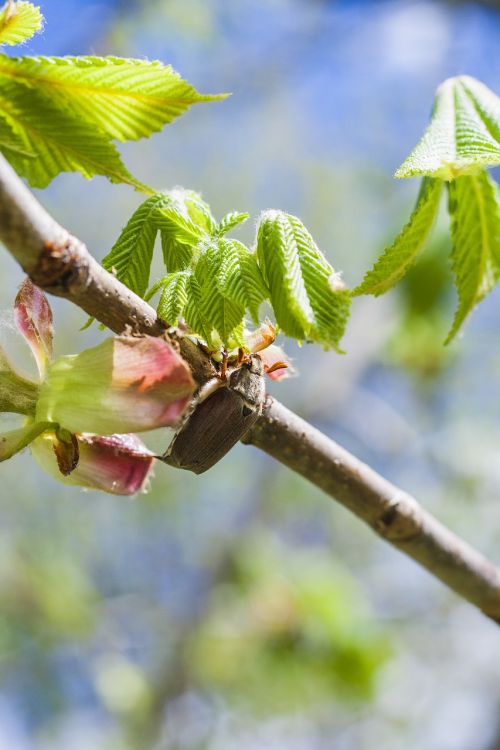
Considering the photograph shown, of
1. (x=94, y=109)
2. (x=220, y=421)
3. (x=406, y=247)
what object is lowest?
(x=220, y=421)

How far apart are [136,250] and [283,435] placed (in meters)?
0.21

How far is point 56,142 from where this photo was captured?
2.06 feet

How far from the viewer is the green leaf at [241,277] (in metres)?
0.59

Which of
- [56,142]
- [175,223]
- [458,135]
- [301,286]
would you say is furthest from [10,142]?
[458,135]

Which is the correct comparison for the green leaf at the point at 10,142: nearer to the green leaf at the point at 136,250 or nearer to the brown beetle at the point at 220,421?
the green leaf at the point at 136,250

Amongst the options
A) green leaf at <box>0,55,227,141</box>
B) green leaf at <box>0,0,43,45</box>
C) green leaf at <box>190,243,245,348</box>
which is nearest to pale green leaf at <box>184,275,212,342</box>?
green leaf at <box>190,243,245,348</box>

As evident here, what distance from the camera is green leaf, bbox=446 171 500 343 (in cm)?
69

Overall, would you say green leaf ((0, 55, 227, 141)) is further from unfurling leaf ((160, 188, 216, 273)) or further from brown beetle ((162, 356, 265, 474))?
brown beetle ((162, 356, 265, 474))

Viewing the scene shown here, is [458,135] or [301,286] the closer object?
[301,286]

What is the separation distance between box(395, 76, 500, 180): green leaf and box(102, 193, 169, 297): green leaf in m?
0.20

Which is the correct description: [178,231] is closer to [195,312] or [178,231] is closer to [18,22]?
[195,312]

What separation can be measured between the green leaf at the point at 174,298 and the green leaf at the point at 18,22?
22 cm

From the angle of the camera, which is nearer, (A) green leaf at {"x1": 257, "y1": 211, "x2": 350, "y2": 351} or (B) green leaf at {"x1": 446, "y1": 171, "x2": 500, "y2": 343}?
(A) green leaf at {"x1": 257, "y1": 211, "x2": 350, "y2": 351}

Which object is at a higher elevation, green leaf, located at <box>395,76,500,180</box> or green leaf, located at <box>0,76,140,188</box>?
green leaf, located at <box>395,76,500,180</box>
